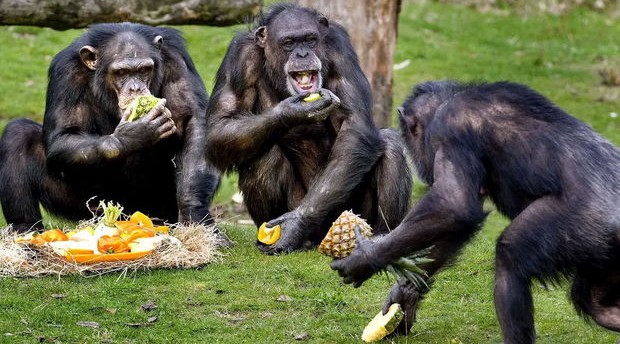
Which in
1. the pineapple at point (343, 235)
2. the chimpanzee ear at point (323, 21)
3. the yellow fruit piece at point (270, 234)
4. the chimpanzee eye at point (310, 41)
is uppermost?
the chimpanzee ear at point (323, 21)

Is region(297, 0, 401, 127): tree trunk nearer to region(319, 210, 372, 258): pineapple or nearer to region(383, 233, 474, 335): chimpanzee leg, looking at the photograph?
region(319, 210, 372, 258): pineapple

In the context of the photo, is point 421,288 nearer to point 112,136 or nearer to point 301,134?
point 301,134

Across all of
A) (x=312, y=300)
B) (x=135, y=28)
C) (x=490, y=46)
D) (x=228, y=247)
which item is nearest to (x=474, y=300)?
(x=312, y=300)

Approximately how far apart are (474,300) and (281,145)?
223 centimetres

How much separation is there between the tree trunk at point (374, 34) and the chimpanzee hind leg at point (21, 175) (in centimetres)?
331

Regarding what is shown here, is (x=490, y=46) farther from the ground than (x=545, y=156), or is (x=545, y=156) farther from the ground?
(x=545, y=156)

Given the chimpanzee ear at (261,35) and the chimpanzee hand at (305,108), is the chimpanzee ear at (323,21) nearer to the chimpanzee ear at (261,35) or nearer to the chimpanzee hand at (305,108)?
the chimpanzee ear at (261,35)

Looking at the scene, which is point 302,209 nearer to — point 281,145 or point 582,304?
point 281,145

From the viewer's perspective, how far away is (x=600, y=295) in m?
6.26

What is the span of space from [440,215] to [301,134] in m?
3.24

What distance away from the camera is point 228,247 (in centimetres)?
912

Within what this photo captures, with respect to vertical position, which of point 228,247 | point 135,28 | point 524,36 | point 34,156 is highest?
point 135,28

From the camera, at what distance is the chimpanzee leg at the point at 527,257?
5.89m

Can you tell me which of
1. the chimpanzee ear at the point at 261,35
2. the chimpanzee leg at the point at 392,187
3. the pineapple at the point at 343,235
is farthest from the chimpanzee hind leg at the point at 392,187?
the chimpanzee ear at the point at 261,35
